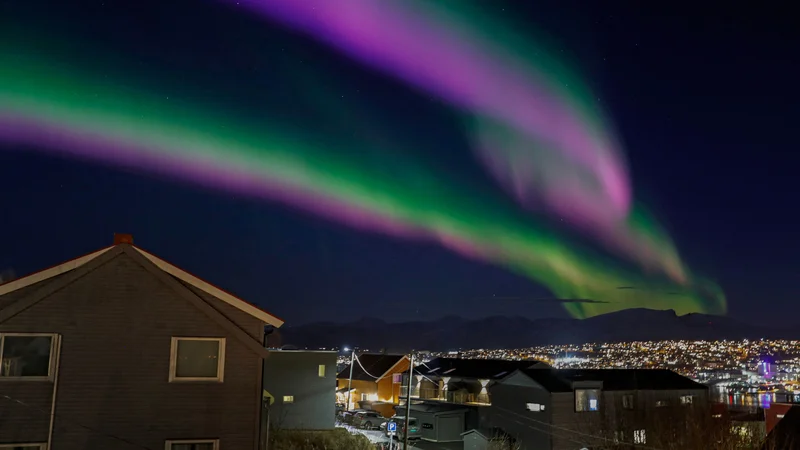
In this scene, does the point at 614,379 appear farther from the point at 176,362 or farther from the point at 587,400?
the point at 176,362

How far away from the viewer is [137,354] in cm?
1812

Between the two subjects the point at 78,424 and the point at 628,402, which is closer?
the point at 78,424

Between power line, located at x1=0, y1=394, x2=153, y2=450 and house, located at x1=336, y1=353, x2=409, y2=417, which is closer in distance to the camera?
power line, located at x1=0, y1=394, x2=153, y2=450

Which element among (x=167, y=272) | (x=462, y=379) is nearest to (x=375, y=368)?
(x=462, y=379)

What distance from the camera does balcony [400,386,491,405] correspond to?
56.5 meters

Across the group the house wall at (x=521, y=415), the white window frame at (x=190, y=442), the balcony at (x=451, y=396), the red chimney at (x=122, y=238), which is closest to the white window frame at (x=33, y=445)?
the white window frame at (x=190, y=442)

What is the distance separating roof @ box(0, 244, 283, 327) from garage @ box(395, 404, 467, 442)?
34541 mm

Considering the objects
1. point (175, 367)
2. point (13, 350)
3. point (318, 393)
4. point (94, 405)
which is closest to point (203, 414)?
point (175, 367)

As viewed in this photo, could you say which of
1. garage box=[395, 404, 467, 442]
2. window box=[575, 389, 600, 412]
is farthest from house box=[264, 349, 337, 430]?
window box=[575, 389, 600, 412]

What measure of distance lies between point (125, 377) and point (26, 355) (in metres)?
2.79

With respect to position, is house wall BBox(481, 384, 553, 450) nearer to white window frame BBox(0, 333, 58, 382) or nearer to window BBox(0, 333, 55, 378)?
white window frame BBox(0, 333, 58, 382)

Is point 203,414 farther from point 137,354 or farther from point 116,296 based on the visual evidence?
point 116,296

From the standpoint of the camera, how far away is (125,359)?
18.0m

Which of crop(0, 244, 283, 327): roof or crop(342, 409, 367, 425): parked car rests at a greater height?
crop(0, 244, 283, 327): roof
